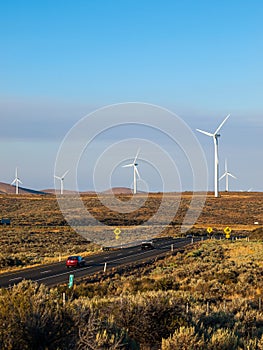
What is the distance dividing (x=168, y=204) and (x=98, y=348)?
14200 cm

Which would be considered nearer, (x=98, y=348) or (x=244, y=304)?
(x=98, y=348)

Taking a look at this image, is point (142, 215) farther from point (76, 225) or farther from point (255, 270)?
point (255, 270)

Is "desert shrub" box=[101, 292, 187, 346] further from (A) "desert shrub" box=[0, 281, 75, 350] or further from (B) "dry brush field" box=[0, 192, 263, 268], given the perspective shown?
(B) "dry brush field" box=[0, 192, 263, 268]

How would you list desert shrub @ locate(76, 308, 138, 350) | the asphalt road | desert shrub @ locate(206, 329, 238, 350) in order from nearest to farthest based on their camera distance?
desert shrub @ locate(76, 308, 138, 350) → desert shrub @ locate(206, 329, 238, 350) → the asphalt road

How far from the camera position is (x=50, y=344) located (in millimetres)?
10445

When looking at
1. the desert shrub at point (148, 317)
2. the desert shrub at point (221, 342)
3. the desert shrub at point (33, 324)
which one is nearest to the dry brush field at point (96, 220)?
the desert shrub at point (148, 317)

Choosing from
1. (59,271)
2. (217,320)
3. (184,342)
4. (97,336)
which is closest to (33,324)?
(97,336)

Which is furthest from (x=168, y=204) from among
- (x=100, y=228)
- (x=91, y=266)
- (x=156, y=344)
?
(x=156, y=344)

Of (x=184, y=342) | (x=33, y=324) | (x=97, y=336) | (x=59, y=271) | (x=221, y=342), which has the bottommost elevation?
(x=59, y=271)

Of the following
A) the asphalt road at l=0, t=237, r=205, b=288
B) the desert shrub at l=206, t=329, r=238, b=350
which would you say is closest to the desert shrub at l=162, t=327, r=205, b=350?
the desert shrub at l=206, t=329, r=238, b=350

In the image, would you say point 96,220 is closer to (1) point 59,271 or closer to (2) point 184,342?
(1) point 59,271

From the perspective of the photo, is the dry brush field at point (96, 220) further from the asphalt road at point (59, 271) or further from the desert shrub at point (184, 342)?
the desert shrub at point (184, 342)

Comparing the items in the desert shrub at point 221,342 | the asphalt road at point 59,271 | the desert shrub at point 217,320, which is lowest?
the asphalt road at point 59,271

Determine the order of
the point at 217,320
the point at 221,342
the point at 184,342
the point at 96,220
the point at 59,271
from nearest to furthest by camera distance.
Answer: the point at 184,342
the point at 221,342
the point at 217,320
the point at 59,271
the point at 96,220
